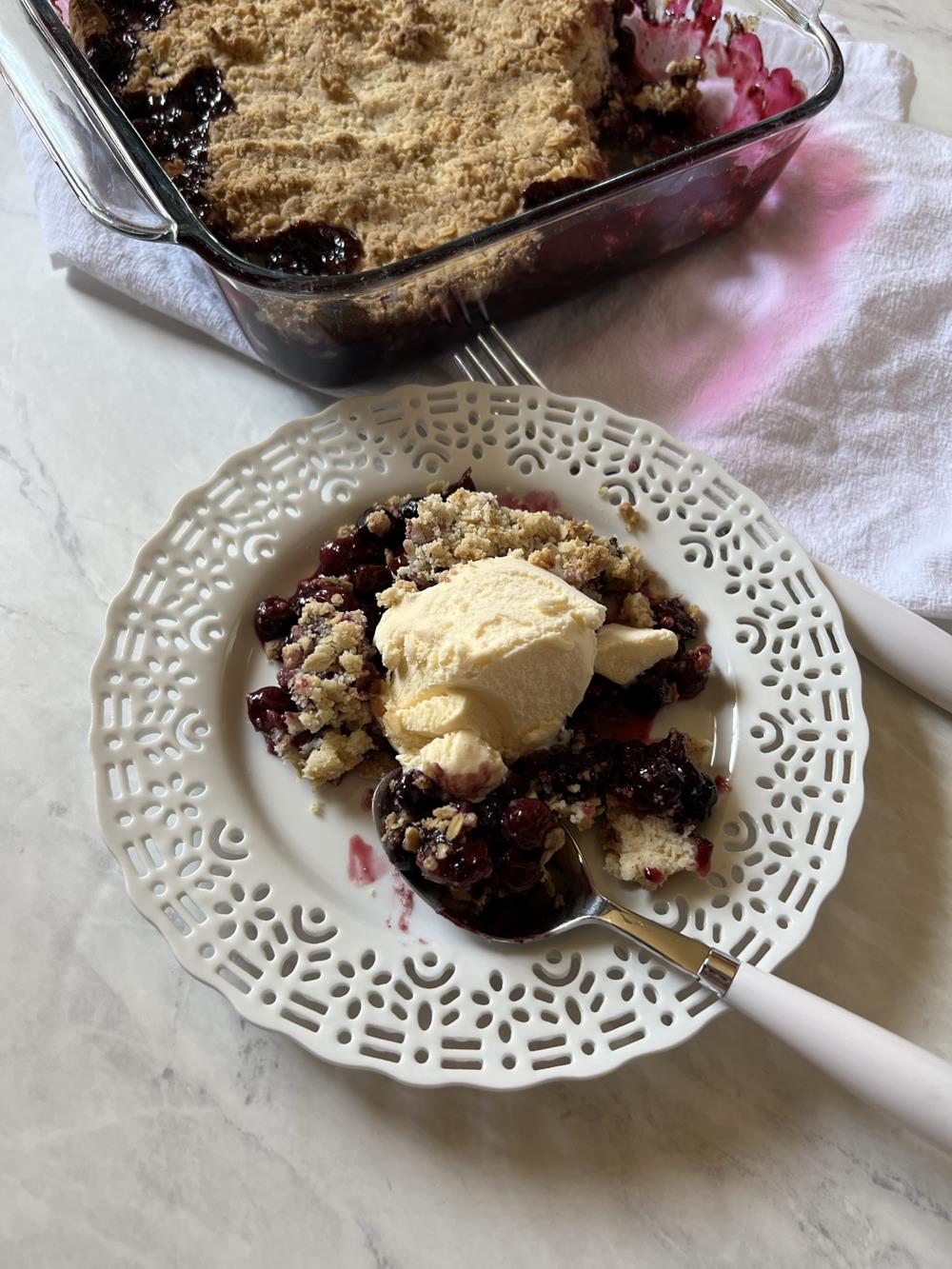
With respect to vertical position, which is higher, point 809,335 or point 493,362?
point 493,362

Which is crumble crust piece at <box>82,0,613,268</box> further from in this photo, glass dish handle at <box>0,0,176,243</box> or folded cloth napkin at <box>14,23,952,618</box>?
folded cloth napkin at <box>14,23,952,618</box>

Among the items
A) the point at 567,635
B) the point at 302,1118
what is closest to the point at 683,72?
the point at 567,635

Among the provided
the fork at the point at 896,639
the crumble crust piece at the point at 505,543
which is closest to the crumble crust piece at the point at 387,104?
the crumble crust piece at the point at 505,543

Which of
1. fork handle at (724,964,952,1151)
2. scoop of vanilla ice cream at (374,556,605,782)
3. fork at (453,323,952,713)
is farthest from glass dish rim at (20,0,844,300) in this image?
fork handle at (724,964,952,1151)

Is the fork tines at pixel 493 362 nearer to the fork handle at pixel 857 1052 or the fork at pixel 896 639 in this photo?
→ the fork at pixel 896 639

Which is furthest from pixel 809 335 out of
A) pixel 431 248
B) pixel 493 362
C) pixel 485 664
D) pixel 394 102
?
pixel 485 664

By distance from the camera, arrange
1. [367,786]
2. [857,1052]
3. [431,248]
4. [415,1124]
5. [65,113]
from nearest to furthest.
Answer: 1. [857,1052]
2. [415,1124]
3. [367,786]
4. [431,248]
5. [65,113]

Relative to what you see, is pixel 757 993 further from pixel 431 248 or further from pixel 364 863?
pixel 431 248
